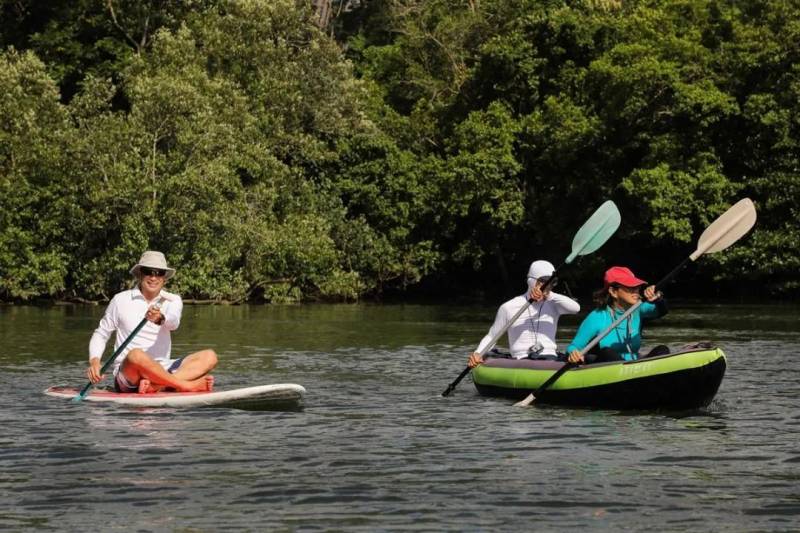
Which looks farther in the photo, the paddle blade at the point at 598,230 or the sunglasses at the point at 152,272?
the paddle blade at the point at 598,230

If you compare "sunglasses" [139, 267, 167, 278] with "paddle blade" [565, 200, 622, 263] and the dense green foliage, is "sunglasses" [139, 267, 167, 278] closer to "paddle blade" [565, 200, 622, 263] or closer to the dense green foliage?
"paddle blade" [565, 200, 622, 263]

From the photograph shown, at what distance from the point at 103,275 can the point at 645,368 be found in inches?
1235

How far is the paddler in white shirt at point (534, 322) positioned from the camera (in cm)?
1578

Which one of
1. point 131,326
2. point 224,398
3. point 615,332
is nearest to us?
point 224,398

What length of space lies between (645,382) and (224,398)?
4.15 m

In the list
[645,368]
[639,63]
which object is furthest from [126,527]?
[639,63]

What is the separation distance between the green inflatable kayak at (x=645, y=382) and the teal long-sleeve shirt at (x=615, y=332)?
382 mm

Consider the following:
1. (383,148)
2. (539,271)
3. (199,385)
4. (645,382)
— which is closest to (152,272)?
(199,385)

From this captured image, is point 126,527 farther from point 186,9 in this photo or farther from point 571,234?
point 186,9

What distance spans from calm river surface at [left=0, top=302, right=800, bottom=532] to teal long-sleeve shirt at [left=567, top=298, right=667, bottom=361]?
80 cm

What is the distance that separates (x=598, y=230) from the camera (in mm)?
17922

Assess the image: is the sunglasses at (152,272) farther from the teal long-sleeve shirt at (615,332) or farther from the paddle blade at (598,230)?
the paddle blade at (598,230)

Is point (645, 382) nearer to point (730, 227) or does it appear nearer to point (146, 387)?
point (730, 227)

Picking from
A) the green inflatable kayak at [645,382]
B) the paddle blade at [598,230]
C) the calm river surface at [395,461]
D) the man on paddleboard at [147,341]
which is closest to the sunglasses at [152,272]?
the man on paddleboard at [147,341]
